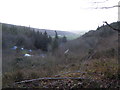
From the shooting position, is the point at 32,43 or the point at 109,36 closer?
the point at 109,36

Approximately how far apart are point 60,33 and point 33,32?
7037 millimetres

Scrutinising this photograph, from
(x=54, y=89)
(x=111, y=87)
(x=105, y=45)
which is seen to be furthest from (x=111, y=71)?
(x=105, y=45)

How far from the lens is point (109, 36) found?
14.4m

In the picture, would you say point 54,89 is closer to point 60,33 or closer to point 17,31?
point 17,31

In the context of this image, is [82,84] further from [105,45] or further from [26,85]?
[105,45]

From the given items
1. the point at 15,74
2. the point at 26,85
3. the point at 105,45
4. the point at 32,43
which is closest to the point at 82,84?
the point at 26,85

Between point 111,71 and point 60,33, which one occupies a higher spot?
point 60,33

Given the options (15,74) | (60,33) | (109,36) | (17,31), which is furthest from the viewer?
(60,33)

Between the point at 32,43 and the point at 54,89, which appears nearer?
the point at 54,89

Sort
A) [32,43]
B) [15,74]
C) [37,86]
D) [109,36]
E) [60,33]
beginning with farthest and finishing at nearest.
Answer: [60,33] < [32,43] < [109,36] < [15,74] < [37,86]

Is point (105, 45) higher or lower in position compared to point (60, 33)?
lower

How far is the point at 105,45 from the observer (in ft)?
47.4

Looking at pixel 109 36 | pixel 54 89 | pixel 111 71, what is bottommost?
pixel 54 89

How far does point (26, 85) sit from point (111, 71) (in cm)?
268
